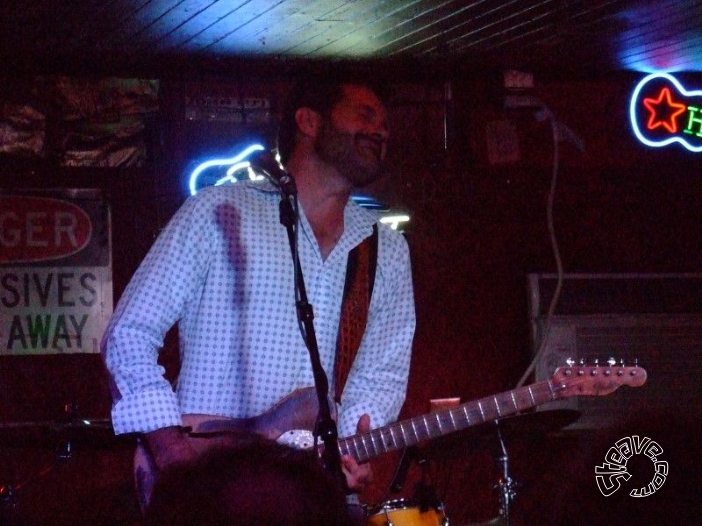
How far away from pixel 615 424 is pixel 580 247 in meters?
5.86

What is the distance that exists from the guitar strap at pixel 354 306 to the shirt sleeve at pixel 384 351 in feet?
0.16

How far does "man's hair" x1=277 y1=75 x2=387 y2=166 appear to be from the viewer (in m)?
4.00

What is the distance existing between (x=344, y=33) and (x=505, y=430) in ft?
7.22

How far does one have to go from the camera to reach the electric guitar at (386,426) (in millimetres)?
3346

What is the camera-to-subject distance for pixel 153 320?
11.1 ft

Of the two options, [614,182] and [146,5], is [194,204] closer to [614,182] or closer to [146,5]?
[146,5]

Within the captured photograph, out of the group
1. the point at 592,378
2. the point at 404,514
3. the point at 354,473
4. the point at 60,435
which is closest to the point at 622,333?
the point at 592,378

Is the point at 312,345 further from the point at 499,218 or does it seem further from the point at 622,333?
the point at 622,333

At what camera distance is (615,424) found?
1402 mm

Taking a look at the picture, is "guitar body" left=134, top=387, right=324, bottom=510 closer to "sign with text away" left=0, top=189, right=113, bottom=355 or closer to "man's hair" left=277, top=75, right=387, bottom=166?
"man's hair" left=277, top=75, right=387, bottom=166

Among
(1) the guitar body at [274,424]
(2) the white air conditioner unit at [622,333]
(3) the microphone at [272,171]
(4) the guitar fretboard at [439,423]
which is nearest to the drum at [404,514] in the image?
(4) the guitar fretboard at [439,423]

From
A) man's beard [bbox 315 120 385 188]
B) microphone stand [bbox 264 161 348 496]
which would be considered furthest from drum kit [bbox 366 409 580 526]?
man's beard [bbox 315 120 385 188]

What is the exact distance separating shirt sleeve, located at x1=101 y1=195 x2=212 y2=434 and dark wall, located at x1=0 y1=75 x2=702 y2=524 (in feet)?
11.0

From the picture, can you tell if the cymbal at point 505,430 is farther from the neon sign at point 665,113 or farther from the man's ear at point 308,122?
the neon sign at point 665,113
